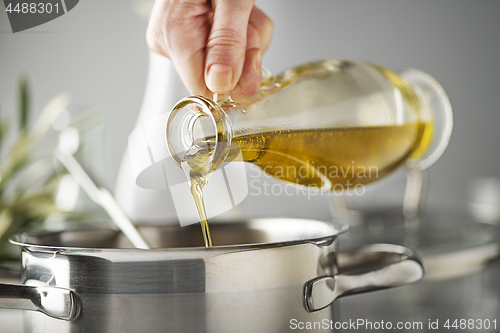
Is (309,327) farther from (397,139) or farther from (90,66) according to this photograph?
(90,66)

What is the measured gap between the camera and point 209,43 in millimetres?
380

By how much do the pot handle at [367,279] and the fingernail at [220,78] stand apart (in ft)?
0.49

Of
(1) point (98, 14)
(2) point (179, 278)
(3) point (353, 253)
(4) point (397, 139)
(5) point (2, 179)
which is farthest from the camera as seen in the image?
(1) point (98, 14)

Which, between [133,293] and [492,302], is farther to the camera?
[492,302]

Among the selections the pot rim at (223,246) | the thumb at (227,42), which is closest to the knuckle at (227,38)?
the thumb at (227,42)

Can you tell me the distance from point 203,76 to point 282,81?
71 mm

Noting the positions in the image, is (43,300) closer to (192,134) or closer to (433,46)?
(192,134)

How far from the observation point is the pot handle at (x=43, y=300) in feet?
0.83

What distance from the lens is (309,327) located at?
0.90 feet

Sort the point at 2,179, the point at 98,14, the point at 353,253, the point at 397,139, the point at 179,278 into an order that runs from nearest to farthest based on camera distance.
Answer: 1. the point at 179,278
2. the point at 353,253
3. the point at 397,139
4. the point at 2,179
5. the point at 98,14

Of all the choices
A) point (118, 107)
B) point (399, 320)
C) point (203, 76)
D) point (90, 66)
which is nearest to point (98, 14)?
point (90, 66)

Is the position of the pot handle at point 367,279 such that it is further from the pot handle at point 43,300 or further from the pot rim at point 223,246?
the pot handle at point 43,300

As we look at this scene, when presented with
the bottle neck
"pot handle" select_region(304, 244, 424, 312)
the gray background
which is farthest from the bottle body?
the gray background

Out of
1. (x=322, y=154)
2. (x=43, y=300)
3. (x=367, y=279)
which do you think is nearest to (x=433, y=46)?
(x=322, y=154)
